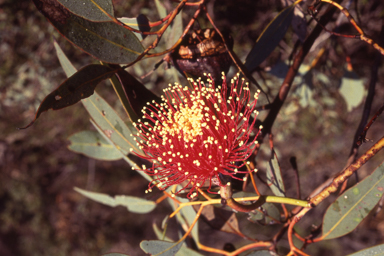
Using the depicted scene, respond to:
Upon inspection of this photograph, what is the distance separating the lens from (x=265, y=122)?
0.74m

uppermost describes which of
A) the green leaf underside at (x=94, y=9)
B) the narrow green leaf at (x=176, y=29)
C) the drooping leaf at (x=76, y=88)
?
the green leaf underside at (x=94, y=9)

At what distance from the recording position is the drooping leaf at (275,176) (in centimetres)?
64

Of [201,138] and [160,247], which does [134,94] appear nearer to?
[201,138]

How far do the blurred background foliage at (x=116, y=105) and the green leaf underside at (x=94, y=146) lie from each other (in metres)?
0.28

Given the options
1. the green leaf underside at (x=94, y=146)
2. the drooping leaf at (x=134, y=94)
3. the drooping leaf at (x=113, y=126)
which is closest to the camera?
the drooping leaf at (x=134, y=94)

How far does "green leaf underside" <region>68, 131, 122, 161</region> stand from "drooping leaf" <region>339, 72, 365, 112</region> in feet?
2.94

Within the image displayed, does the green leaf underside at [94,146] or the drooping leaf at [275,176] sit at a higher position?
the drooping leaf at [275,176]

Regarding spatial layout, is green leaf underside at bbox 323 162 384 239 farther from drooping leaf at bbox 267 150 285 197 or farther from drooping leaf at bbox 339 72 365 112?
drooping leaf at bbox 339 72 365 112

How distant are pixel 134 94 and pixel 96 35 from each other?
0.47 ft

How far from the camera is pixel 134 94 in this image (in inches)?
25.5

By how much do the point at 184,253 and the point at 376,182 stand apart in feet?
1.54

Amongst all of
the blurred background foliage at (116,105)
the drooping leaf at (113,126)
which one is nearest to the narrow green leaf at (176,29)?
the blurred background foliage at (116,105)

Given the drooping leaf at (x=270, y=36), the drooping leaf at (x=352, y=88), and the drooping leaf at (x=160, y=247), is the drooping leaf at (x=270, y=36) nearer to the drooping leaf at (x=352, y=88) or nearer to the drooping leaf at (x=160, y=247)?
the drooping leaf at (x=160, y=247)

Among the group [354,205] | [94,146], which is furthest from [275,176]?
[94,146]
